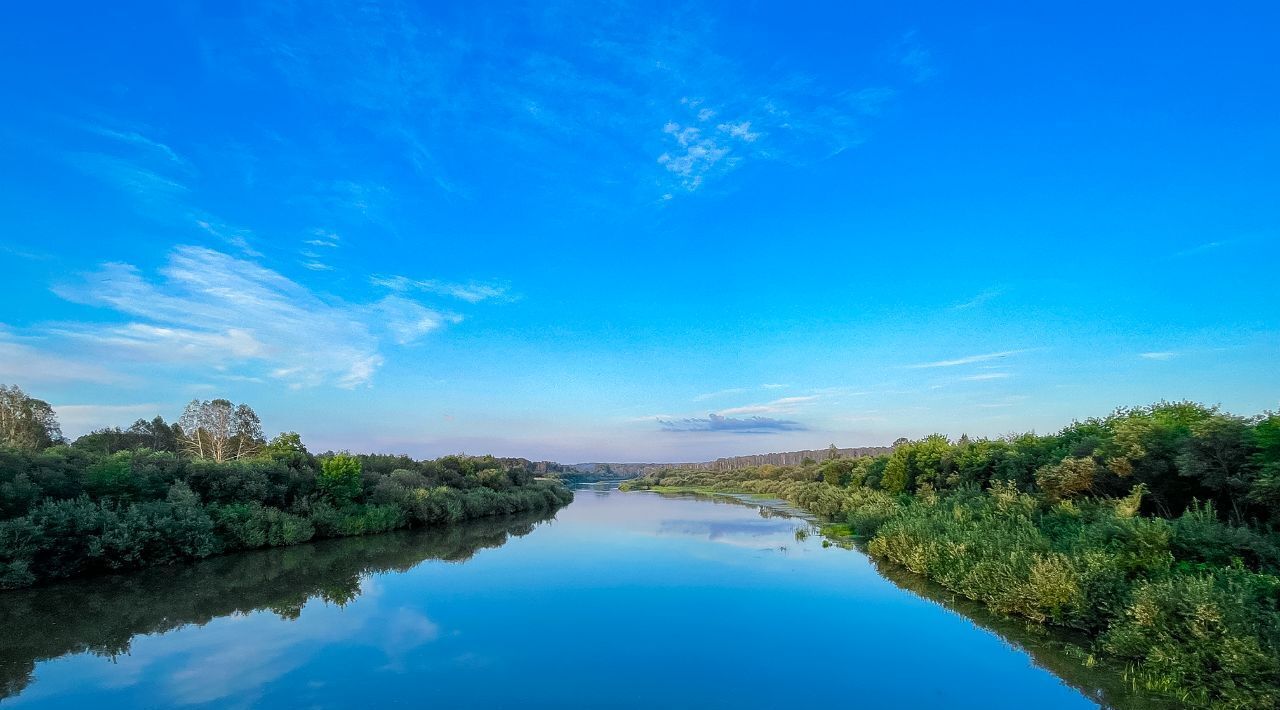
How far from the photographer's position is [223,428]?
50.1m

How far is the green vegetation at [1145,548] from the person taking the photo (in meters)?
9.45

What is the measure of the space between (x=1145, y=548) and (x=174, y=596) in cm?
2521

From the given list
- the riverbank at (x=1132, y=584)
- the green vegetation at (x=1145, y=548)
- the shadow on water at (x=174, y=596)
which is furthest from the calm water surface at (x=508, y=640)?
the green vegetation at (x=1145, y=548)

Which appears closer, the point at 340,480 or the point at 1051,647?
the point at 1051,647

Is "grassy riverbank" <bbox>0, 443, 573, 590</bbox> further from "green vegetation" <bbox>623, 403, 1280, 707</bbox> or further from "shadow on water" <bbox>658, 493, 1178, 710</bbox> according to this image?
"green vegetation" <bbox>623, 403, 1280, 707</bbox>

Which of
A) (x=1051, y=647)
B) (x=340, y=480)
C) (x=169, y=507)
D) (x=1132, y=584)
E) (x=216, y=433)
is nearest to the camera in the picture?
(x=1132, y=584)

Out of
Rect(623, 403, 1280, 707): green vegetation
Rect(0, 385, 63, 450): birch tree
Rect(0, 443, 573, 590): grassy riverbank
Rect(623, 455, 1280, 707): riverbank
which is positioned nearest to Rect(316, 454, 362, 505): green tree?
Rect(0, 443, 573, 590): grassy riverbank

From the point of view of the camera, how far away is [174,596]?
17219mm

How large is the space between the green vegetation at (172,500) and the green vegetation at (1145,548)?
1070 inches

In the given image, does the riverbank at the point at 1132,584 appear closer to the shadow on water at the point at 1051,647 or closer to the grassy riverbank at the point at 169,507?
the shadow on water at the point at 1051,647

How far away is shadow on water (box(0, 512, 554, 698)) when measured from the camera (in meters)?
12.6

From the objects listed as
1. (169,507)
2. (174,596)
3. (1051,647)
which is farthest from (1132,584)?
(169,507)

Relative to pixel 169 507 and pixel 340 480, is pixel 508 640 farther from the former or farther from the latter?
pixel 340 480

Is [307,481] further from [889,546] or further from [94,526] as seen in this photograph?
[889,546]
